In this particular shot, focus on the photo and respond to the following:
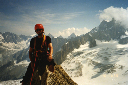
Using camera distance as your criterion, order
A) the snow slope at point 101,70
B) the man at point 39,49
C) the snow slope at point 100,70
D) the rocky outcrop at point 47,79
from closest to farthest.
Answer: the man at point 39,49, the rocky outcrop at point 47,79, the snow slope at point 101,70, the snow slope at point 100,70

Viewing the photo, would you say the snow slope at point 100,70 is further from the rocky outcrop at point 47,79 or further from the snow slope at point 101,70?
the rocky outcrop at point 47,79

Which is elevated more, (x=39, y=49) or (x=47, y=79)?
(x=39, y=49)

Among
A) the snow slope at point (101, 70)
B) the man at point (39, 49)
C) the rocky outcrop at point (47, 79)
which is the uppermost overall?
the man at point (39, 49)

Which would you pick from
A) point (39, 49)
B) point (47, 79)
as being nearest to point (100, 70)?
point (47, 79)

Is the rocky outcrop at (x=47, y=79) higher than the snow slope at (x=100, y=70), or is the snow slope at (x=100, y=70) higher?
the rocky outcrop at (x=47, y=79)

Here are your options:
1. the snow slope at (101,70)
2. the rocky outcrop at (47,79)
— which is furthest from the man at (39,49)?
the snow slope at (101,70)

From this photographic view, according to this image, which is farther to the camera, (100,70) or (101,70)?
(100,70)

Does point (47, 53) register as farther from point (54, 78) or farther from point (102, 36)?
point (102, 36)

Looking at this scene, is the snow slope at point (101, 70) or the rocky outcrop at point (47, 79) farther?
the snow slope at point (101, 70)

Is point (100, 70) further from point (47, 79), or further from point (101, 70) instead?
point (47, 79)

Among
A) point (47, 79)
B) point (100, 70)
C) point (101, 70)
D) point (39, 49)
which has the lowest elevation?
point (100, 70)

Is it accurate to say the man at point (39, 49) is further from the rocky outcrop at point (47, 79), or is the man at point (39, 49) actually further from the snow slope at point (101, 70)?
the snow slope at point (101, 70)

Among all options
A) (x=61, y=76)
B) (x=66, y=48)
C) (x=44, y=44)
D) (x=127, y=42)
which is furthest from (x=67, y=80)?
(x=127, y=42)

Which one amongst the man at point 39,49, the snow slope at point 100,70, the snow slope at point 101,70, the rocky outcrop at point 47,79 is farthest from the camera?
the snow slope at point 100,70
